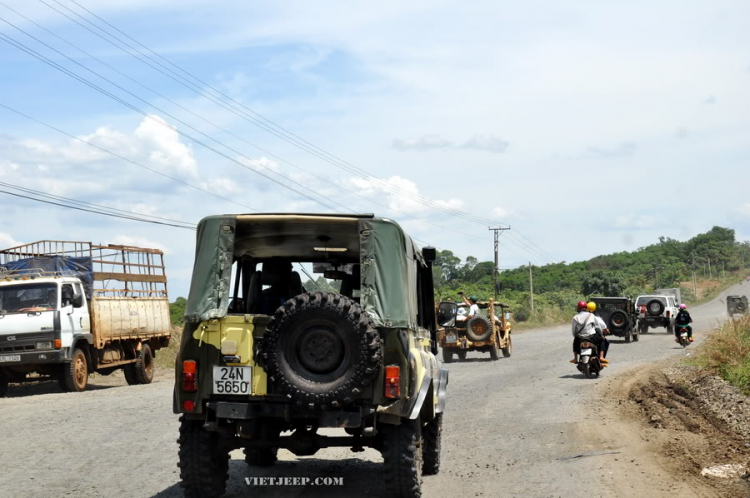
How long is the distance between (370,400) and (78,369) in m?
14.5

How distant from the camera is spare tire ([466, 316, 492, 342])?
26312 mm

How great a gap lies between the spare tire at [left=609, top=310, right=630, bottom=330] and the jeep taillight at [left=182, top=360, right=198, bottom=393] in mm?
32412

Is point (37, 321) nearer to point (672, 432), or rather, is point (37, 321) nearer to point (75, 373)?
point (75, 373)

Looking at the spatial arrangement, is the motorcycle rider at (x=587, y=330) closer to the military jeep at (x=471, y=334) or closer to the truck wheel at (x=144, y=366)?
the military jeep at (x=471, y=334)

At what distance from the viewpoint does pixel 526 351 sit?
103 ft

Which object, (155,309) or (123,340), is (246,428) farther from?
(155,309)

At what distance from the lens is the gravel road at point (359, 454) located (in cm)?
842

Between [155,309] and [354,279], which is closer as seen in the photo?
[354,279]

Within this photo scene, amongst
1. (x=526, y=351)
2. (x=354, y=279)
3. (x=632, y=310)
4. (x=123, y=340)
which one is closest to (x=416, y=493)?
(x=354, y=279)

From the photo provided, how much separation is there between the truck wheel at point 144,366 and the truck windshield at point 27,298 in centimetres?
398

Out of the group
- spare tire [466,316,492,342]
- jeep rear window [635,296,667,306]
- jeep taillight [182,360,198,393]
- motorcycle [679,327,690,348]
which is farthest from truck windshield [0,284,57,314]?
jeep rear window [635,296,667,306]

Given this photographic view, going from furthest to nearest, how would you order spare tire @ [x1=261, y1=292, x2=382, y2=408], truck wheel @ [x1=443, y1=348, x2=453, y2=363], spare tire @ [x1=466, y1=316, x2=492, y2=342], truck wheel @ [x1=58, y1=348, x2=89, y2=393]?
1. truck wheel @ [x1=443, y1=348, x2=453, y2=363]
2. spare tire @ [x1=466, y1=316, x2=492, y2=342]
3. truck wheel @ [x1=58, y1=348, x2=89, y2=393]
4. spare tire @ [x1=261, y1=292, x2=382, y2=408]

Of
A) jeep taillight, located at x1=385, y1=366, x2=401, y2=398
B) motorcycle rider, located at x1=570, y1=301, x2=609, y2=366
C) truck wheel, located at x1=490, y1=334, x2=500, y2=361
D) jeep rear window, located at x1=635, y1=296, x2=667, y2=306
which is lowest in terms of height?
truck wheel, located at x1=490, y1=334, x2=500, y2=361

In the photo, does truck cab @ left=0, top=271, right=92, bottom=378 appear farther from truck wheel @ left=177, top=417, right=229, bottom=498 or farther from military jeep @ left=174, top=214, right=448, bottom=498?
truck wheel @ left=177, top=417, right=229, bottom=498
